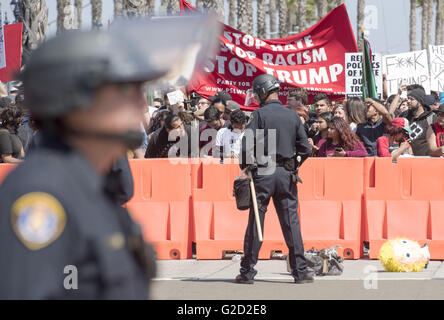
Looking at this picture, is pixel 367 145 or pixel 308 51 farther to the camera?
pixel 308 51

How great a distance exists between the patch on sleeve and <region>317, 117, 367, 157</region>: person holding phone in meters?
8.46

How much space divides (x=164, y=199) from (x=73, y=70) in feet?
27.7

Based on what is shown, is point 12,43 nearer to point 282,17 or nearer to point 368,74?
point 368,74

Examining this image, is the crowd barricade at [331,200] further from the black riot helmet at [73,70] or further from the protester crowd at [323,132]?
the black riot helmet at [73,70]

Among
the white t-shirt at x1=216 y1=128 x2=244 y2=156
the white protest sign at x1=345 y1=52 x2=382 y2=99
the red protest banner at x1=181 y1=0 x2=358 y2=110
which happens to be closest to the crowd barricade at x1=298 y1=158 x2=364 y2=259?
the white t-shirt at x1=216 y1=128 x2=244 y2=156

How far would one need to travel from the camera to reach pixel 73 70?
Result: 70.2 inches

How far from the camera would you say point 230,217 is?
32.9 feet

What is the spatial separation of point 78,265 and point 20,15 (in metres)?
16.6

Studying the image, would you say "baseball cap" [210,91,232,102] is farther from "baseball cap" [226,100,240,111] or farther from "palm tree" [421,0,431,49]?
"palm tree" [421,0,431,49]

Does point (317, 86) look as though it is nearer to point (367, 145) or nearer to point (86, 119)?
point (367, 145)

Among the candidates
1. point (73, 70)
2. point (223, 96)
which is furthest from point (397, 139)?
point (73, 70)

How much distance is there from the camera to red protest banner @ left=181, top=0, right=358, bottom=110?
13.0 metres
